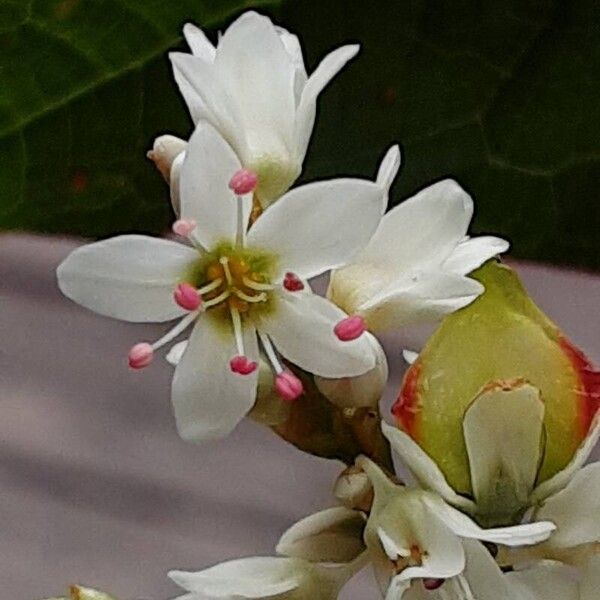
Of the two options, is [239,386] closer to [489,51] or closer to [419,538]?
[419,538]

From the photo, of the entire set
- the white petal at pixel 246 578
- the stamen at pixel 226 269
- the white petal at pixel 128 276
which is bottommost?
the white petal at pixel 246 578

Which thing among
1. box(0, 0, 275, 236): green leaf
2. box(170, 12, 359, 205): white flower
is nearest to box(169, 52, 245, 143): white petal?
box(170, 12, 359, 205): white flower

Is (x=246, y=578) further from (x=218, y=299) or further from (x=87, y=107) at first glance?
(x=87, y=107)

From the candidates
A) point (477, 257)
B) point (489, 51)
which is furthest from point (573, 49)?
point (477, 257)

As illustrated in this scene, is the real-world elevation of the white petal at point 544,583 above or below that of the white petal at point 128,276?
below

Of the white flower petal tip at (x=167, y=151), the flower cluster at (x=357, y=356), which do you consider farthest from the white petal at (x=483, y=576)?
the white flower petal tip at (x=167, y=151)

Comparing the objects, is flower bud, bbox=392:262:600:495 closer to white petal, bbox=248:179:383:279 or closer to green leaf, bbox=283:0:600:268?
white petal, bbox=248:179:383:279

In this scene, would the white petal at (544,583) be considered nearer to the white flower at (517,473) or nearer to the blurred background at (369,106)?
the white flower at (517,473)
